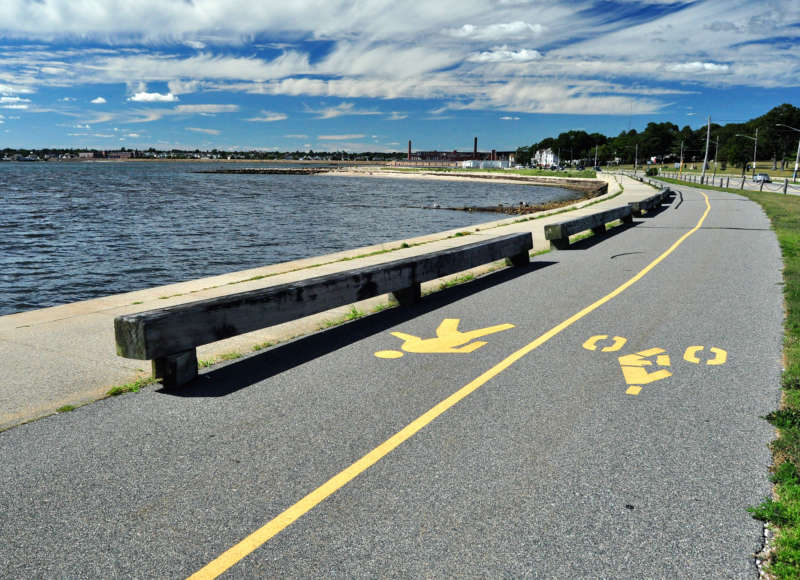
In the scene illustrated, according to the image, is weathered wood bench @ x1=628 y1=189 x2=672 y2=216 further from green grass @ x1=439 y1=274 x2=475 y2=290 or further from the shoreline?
the shoreline

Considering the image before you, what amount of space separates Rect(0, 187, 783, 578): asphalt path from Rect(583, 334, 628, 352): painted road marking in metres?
0.02

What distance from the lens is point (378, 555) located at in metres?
3.22

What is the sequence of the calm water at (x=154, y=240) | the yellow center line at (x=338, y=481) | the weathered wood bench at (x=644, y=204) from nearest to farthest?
1. the yellow center line at (x=338, y=481)
2. the calm water at (x=154, y=240)
3. the weathered wood bench at (x=644, y=204)

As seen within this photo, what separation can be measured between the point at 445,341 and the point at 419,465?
3.28m

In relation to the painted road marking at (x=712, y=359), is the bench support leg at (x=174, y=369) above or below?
above

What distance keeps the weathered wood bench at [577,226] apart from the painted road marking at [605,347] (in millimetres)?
8255

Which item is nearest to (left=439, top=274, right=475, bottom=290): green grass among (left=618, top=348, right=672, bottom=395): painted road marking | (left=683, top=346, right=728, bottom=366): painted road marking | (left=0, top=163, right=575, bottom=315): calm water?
(left=618, top=348, right=672, bottom=395): painted road marking

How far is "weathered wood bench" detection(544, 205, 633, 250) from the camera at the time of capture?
1547 cm

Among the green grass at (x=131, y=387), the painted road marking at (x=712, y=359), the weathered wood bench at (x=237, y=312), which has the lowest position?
the painted road marking at (x=712, y=359)

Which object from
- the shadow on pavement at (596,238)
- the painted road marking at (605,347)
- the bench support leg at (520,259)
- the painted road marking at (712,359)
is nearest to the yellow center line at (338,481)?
the painted road marking at (605,347)

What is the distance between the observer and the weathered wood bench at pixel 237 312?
5340 millimetres

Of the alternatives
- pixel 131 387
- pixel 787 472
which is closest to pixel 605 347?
pixel 787 472

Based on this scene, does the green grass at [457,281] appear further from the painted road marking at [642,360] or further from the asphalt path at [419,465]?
the painted road marking at [642,360]

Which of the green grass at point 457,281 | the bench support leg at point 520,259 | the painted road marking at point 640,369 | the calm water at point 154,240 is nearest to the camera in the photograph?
the painted road marking at point 640,369
